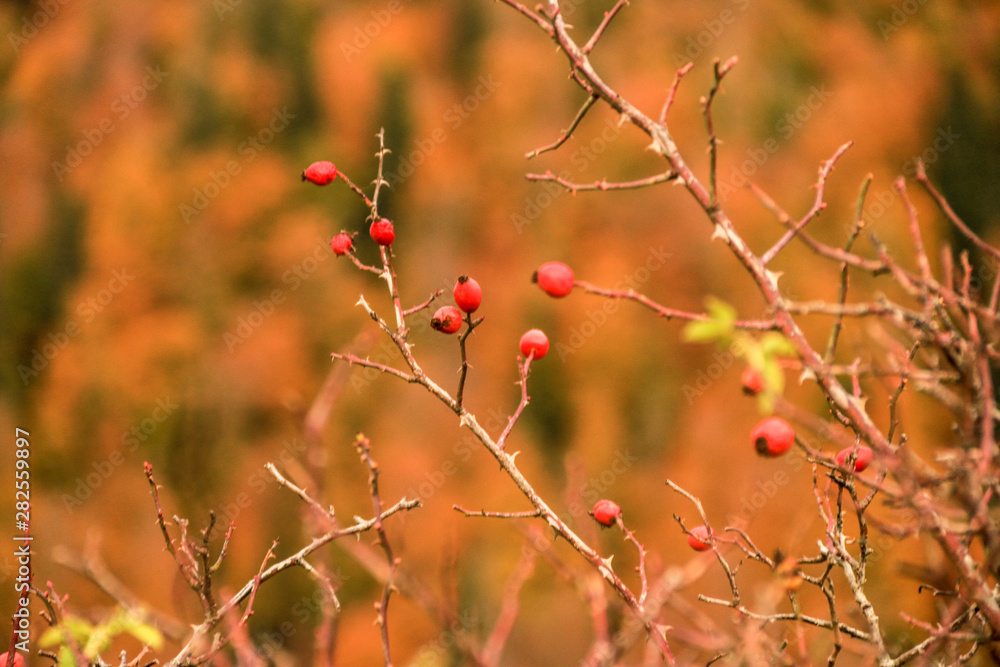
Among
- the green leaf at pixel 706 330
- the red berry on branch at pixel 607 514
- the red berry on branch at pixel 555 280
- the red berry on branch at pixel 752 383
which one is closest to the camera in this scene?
the green leaf at pixel 706 330

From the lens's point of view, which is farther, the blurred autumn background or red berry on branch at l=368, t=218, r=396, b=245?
the blurred autumn background

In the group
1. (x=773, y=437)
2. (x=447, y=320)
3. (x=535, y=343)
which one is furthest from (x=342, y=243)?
(x=773, y=437)

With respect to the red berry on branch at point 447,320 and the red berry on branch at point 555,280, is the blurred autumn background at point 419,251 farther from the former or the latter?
the red berry on branch at point 555,280

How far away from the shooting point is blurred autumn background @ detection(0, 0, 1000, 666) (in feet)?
16.9

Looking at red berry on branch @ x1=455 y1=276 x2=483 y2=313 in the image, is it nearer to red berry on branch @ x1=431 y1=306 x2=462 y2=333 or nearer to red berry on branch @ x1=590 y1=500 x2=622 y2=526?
red berry on branch @ x1=431 y1=306 x2=462 y2=333

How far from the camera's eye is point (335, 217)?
20.2 ft

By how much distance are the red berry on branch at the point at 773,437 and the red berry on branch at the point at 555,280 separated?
0.45 meters

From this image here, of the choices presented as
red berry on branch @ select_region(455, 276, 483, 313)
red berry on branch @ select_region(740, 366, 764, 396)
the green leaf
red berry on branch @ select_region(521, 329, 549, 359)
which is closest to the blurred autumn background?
red berry on branch @ select_region(521, 329, 549, 359)

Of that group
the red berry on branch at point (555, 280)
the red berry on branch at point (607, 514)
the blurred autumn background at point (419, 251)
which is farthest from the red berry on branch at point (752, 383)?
the blurred autumn background at point (419, 251)

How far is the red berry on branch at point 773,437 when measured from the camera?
3.50 ft

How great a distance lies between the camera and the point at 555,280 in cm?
122

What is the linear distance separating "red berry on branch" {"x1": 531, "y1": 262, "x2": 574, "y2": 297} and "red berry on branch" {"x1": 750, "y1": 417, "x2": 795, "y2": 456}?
45 cm

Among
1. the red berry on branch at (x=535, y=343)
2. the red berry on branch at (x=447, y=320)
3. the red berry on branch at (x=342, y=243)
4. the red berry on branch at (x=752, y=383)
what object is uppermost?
the red berry on branch at (x=342, y=243)

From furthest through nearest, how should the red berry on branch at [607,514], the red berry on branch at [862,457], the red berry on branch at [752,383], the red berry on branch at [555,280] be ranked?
the red berry on branch at [607,514] < the red berry on branch at [862,457] < the red berry on branch at [555,280] < the red berry on branch at [752,383]
